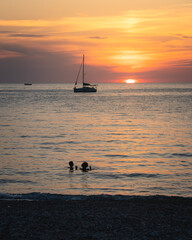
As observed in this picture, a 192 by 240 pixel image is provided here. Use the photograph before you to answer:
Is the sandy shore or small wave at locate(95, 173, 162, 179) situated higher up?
the sandy shore

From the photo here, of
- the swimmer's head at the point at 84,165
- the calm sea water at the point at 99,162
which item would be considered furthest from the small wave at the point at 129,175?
the swimmer's head at the point at 84,165

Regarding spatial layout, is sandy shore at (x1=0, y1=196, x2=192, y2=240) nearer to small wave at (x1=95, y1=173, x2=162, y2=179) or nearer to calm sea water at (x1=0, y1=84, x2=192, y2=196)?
calm sea water at (x1=0, y1=84, x2=192, y2=196)

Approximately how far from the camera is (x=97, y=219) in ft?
37.6

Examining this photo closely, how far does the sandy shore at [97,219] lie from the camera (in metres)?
10.1

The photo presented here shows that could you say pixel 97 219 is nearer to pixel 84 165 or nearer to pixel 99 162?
pixel 84 165

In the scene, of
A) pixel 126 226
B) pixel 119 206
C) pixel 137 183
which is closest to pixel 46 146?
pixel 137 183

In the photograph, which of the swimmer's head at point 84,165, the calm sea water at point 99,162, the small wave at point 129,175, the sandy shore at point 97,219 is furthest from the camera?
→ the swimmer's head at point 84,165

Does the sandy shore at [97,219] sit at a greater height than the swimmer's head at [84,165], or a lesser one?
lesser

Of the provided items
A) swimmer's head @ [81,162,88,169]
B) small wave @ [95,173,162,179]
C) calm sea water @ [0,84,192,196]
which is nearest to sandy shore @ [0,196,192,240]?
calm sea water @ [0,84,192,196]

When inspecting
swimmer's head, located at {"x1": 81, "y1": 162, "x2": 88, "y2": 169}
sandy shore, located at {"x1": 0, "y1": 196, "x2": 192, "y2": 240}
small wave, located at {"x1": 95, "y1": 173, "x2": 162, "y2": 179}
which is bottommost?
small wave, located at {"x1": 95, "y1": 173, "x2": 162, "y2": 179}

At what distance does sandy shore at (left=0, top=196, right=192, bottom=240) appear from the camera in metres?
10.1

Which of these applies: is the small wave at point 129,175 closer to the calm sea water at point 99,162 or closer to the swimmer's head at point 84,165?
the calm sea water at point 99,162

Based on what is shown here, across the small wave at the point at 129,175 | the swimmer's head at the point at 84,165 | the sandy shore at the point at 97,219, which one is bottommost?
the small wave at the point at 129,175

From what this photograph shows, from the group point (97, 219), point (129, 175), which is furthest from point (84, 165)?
point (97, 219)
